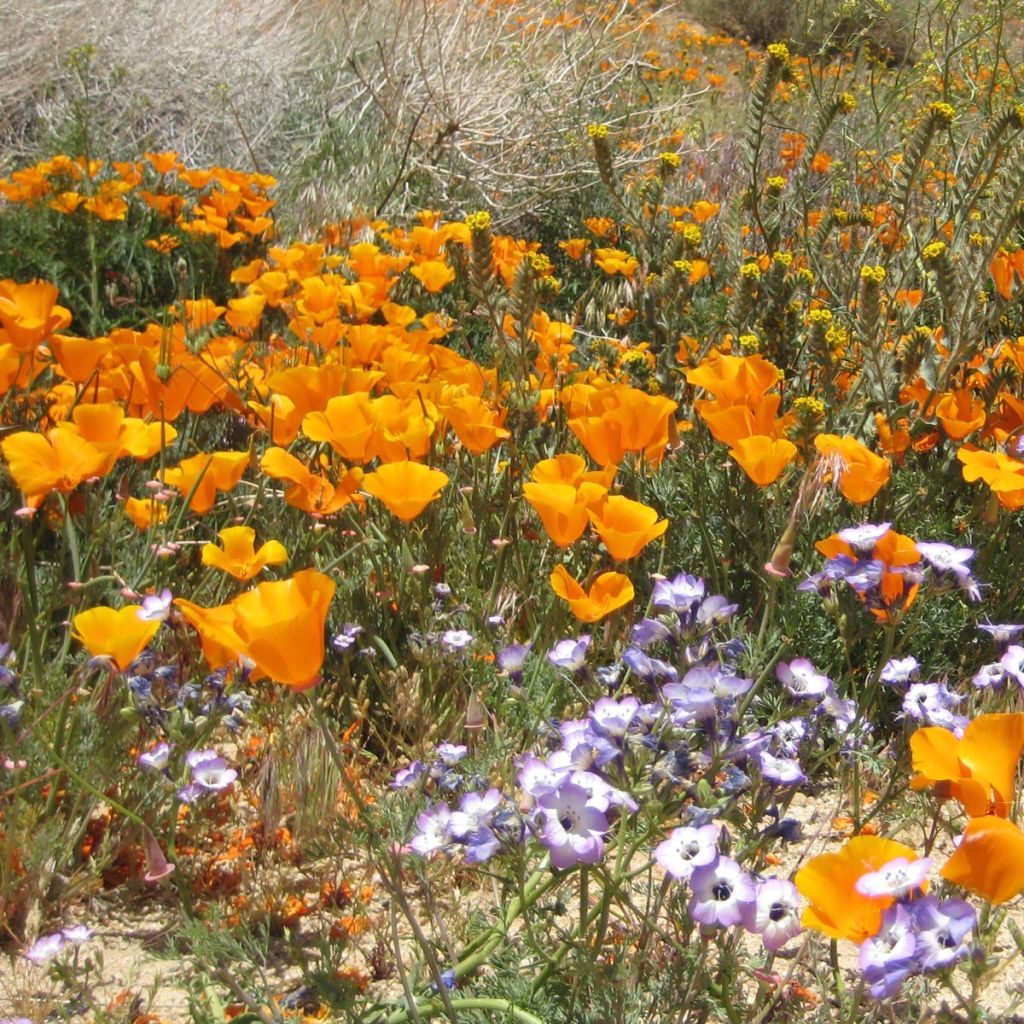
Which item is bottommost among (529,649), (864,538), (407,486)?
(529,649)

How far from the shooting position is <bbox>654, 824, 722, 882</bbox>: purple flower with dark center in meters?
1.13

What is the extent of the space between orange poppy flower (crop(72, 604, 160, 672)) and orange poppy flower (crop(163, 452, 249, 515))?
1.58ft

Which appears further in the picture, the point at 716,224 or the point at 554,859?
the point at 716,224

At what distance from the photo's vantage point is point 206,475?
212 centimetres

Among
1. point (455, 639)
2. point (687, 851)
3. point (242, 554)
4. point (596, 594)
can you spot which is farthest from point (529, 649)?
point (687, 851)

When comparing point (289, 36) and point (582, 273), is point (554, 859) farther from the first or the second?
point (289, 36)

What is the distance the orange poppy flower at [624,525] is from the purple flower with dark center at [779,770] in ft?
1.74

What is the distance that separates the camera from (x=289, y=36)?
27.8 ft

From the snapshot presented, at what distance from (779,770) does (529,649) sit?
752 mm

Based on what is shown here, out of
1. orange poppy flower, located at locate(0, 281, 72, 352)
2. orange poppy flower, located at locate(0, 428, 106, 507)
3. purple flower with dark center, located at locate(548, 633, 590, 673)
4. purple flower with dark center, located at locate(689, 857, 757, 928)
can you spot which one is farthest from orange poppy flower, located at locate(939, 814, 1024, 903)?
orange poppy flower, located at locate(0, 281, 72, 352)

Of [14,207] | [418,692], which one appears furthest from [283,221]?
[418,692]

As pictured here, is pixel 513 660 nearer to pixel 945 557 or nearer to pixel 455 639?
pixel 455 639

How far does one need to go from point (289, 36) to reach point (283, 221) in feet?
12.4

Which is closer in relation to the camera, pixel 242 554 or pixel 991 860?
pixel 991 860
